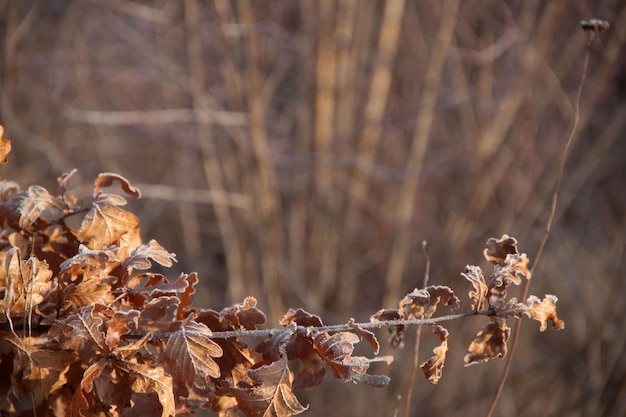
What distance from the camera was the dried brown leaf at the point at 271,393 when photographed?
808mm

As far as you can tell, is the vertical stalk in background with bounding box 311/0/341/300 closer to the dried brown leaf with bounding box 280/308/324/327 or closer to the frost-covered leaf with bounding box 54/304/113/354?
the dried brown leaf with bounding box 280/308/324/327

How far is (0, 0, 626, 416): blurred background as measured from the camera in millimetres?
3125

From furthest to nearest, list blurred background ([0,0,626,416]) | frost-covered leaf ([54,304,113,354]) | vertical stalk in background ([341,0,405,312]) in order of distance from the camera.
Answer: vertical stalk in background ([341,0,405,312]) < blurred background ([0,0,626,416]) < frost-covered leaf ([54,304,113,354])

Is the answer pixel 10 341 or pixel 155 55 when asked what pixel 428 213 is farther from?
pixel 10 341

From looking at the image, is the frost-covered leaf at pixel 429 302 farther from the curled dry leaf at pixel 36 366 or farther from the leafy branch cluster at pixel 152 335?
the curled dry leaf at pixel 36 366

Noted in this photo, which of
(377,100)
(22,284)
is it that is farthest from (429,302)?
(377,100)

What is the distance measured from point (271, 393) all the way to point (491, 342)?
33 centimetres

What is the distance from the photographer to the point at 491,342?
34.7 inches

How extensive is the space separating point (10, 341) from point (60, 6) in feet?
11.2

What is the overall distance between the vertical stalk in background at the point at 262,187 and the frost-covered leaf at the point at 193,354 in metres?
2.15

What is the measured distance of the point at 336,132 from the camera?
11.2ft

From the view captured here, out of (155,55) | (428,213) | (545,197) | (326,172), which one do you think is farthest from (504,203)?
(155,55)

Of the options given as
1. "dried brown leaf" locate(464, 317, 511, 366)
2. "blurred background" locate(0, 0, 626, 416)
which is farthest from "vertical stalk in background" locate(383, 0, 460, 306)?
"dried brown leaf" locate(464, 317, 511, 366)

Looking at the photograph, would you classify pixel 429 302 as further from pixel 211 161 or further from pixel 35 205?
pixel 211 161
